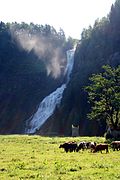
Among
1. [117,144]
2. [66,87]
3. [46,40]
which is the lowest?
[117,144]

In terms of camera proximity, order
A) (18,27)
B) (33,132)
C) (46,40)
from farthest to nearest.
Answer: (18,27)
(46,40)
(33,132)

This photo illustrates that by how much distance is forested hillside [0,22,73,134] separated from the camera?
5546 inches

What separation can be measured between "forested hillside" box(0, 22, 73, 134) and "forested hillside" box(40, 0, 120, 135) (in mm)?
17005

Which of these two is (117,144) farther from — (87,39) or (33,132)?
(87,39)

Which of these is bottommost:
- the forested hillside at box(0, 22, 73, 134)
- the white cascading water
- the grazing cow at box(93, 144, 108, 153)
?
the grazing cow at box(93, 144, 108, 153)

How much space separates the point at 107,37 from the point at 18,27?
257 feet

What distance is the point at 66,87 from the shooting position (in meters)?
125

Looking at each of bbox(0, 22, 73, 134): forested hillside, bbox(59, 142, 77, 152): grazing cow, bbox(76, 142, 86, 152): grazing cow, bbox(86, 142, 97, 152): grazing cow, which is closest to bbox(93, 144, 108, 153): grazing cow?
bbox(86, 142, 97, 152): grazing cow

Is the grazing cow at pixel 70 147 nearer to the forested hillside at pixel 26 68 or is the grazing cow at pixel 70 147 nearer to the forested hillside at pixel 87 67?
the forested hillside at pixel 87 67

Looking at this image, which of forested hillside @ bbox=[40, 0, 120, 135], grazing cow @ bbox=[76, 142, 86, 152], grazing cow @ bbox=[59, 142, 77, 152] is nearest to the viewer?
grazing cow @ bbox=[59, 142, 77, 152]

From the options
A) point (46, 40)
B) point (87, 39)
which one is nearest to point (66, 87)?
point (87, 39)

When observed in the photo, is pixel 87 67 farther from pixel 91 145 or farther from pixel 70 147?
pixel 70 147

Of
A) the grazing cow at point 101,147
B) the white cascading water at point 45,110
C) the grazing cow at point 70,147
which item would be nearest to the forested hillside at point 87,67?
the white cascading water at point 45,110

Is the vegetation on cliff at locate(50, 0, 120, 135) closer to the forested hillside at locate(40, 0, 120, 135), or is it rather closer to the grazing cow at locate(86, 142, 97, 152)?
the forested hillside at locate(40, 0, 120, 135)
